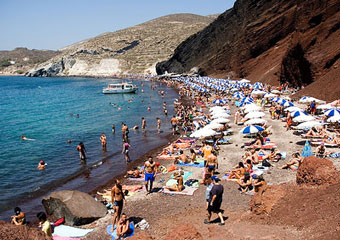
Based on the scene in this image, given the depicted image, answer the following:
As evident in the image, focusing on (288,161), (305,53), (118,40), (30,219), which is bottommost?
(30,219)

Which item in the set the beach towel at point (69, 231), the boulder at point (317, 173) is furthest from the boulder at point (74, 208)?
the boulder at point (317, 173)

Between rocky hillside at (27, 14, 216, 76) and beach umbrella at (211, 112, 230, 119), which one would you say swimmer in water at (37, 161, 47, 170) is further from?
rocky hillside at (27, 14, 216, 76)

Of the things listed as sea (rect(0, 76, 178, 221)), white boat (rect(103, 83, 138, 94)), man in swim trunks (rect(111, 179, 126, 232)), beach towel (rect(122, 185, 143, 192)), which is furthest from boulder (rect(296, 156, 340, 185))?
white boat (rect(103, 83, 138, 94))

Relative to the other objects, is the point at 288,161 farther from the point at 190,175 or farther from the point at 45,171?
the point at 45,171

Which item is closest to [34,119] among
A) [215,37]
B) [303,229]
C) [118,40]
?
[303,229]

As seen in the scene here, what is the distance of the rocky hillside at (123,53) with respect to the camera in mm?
139688

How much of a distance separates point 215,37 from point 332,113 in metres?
65.5

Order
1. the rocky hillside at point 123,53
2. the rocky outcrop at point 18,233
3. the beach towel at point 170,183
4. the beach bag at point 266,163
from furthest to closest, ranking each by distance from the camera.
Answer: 1. the rocky hillside at point 123,53
2. the beach bag at point 266,163
3. the beach towel at point 170,183
4. the rocky outcrop at point 18,233

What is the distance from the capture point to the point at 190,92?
178 ft

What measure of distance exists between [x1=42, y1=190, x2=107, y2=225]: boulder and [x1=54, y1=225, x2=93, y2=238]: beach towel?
32 cm

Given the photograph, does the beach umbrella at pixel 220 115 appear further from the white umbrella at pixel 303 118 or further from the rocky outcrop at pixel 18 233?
the rocky outcrop at pixel 18 233

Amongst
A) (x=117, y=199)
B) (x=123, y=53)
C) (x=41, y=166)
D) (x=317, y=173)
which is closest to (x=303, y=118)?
(x=317, y=173)

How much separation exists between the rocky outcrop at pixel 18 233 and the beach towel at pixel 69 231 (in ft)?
12.6

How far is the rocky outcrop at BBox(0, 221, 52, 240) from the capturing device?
6105mm
